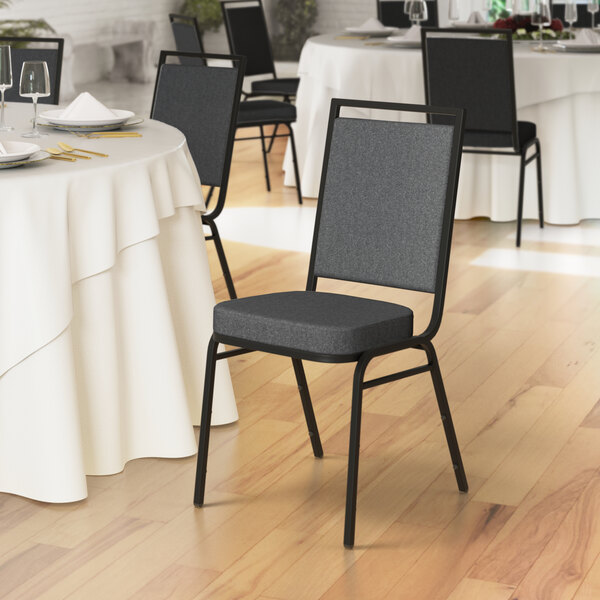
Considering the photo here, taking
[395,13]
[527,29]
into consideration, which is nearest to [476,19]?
[527,29]

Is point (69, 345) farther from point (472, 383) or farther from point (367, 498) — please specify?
point (472, 383)

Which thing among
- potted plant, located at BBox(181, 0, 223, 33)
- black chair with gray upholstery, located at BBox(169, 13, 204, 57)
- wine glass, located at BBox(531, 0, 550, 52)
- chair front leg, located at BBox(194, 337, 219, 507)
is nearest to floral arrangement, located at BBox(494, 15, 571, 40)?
wine glass, located at BBox(531, 0, 550, 52)

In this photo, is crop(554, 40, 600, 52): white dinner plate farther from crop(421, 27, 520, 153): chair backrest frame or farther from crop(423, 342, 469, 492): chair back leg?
crop(423, 342, 469, 492): chair back leg

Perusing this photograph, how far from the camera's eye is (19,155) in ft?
8.25

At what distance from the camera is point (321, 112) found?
583cm

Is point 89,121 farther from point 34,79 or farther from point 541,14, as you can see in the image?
point 541,14

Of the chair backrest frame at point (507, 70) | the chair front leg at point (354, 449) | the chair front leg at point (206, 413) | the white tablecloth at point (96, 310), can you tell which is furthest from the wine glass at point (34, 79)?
the chair backrest frame at point (507, 70)

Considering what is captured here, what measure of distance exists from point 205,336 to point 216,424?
265 mm

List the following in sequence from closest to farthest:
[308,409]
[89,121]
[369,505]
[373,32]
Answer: [369,505] < [308,409] < [89,121] < [373,32]

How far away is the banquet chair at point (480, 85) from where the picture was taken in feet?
16.1

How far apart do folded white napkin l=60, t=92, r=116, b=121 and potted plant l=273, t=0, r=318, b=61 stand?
339 inches

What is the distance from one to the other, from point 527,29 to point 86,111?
353 cm

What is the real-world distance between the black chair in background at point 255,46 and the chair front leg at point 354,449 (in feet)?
14.2

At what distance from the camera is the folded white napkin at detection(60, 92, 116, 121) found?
3082 mm
